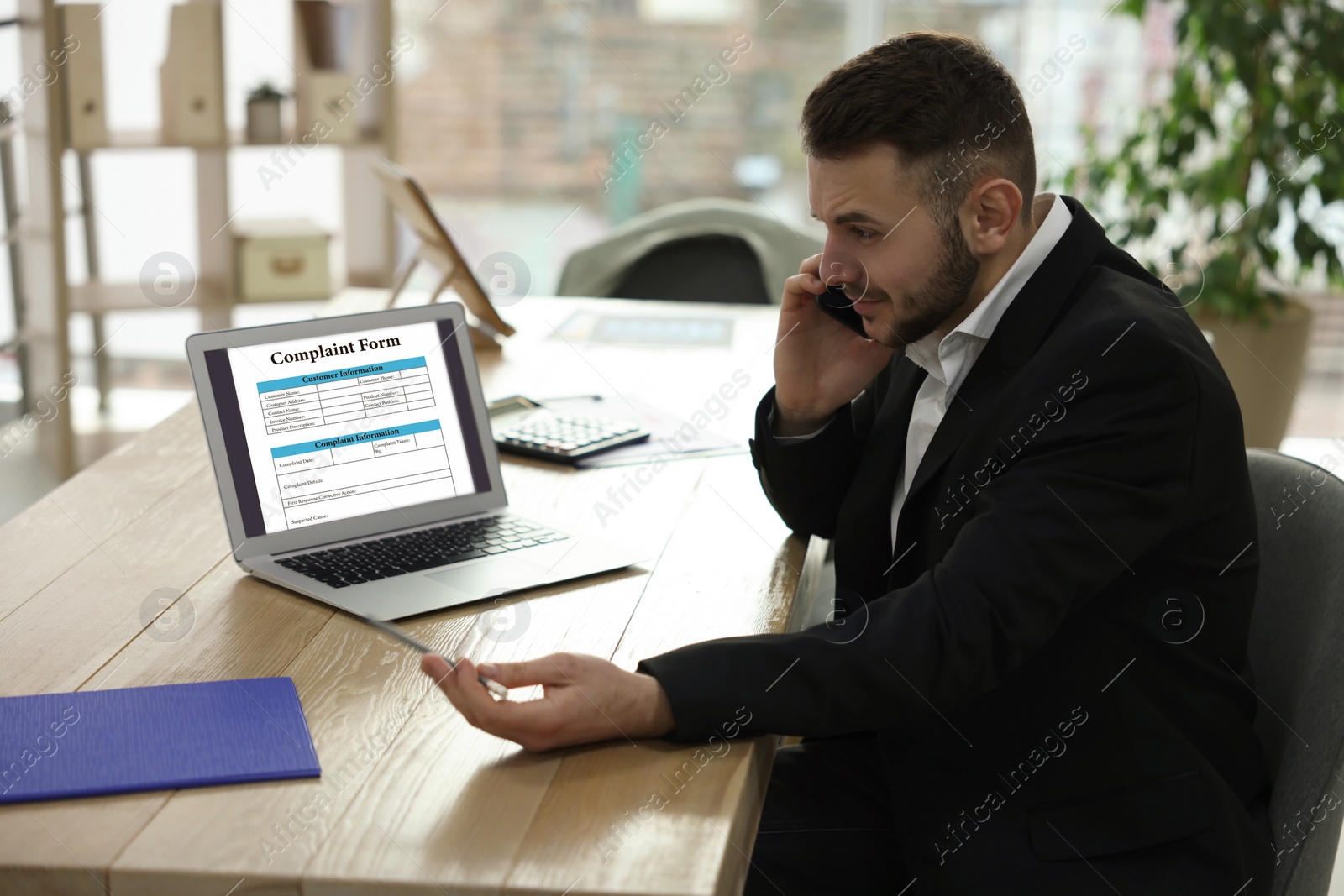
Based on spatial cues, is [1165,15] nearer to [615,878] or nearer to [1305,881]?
[1305,881]

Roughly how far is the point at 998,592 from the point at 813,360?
0.53 m

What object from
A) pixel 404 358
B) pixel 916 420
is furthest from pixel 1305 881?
pixel 404 358

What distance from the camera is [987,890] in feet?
3.72

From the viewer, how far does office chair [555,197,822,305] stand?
3047mm

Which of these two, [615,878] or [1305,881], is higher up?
[615,878]

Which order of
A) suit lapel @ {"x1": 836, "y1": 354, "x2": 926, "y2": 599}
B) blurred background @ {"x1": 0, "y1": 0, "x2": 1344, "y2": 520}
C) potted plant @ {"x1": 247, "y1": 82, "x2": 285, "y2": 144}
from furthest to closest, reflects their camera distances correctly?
potted plant @ {"x1": 247, "y1": 82, "x2": 285, "y2": 144} → blurred background @ {"x1": 0, "y1": 0, "x2": 1344, "y2": 520} → suit lapel @ {"x1": 836, "y1": 354, "x2": 926, "y2": 599}

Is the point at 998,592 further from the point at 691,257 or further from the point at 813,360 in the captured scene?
the point at 691,257

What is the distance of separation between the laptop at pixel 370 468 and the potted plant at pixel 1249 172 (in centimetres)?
258

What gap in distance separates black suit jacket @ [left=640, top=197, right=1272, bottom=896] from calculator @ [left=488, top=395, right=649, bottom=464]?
583 millimetres

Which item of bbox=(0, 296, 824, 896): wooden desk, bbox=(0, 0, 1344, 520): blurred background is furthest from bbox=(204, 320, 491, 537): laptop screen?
bbox=(0, 0, 1344, 520): blurred background

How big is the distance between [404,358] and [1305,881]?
42.5 inches

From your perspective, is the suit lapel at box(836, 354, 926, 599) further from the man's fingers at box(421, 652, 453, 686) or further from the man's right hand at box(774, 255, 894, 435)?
the man's fingers at box(421, 652, 453, 686)

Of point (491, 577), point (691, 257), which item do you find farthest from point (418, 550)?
point (691, 257)

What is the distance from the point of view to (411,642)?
1164 mm
